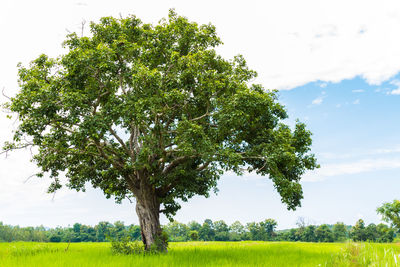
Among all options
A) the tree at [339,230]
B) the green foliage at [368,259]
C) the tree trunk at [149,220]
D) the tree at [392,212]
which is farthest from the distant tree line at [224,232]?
the green foliage at [368,259]

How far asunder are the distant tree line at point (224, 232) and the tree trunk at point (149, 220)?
204 ft

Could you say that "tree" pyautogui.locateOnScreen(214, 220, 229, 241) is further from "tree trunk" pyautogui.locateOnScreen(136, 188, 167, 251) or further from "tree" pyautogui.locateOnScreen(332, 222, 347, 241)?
"tree trunk" pyautogui.locateOnScreen(136, 188, 167, 251)

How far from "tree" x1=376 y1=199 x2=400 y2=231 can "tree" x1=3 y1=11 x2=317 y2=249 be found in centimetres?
5181

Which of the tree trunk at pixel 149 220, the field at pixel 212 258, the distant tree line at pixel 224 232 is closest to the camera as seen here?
the field at pixel 212 258

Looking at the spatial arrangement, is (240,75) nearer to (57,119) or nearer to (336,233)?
(57,119)

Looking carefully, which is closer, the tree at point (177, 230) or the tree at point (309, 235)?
the tree at point (309, 235)

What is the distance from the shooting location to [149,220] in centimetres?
2070

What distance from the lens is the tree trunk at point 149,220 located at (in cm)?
2015

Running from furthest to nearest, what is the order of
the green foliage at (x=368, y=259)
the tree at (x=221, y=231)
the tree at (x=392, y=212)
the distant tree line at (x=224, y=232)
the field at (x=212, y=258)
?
the tree at (x=221, y=231), the distant tree line at (x=224, y=232), the tree at (x=392, y=212), the field at (x=212, y=258), the green foliage at (x=368, y=259)

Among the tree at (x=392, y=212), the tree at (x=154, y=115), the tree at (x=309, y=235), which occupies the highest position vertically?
the tree at (x=154, y=115)

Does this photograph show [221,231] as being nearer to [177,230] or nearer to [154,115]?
[177,230]

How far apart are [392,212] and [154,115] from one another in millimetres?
62464

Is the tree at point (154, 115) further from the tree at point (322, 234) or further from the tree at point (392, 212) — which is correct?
the tree at point (322, 234)

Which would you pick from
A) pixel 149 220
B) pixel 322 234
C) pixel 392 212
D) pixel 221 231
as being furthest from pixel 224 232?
pixel 149 220
